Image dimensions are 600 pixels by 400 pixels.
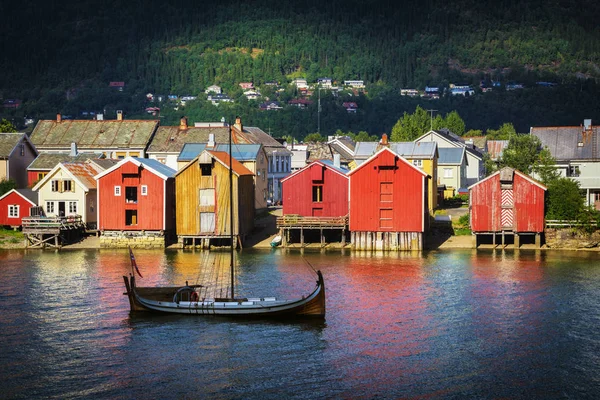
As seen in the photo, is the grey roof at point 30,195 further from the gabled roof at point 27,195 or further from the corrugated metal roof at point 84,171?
the corrugated metal roof at point 84,171

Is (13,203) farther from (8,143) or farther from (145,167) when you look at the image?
(8,143)

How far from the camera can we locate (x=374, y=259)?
73250 mm

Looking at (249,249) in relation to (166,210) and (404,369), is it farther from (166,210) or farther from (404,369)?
(404,369)

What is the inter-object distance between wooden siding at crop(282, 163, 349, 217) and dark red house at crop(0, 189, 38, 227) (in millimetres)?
22310

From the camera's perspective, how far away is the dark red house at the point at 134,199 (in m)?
80.1

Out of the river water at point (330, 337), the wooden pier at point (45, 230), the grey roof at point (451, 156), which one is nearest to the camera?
the river water at point (330, 337)

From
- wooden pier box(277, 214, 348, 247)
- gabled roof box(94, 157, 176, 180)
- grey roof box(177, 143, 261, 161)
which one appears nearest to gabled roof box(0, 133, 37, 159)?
grey roof box(177, 143, 261, 161)

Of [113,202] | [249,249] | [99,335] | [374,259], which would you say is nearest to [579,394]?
[99,335]

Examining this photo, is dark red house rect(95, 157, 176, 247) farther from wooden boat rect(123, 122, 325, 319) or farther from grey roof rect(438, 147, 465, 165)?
grey roof rect(438, 147, 465, 165)

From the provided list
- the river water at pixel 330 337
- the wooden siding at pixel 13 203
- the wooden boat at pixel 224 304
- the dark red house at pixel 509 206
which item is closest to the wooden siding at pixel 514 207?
the dark red house at pixel 509 206

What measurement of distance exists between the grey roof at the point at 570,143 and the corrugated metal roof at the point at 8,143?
2035 inches

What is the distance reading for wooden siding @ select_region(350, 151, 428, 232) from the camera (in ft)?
252

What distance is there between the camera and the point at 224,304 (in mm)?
50719

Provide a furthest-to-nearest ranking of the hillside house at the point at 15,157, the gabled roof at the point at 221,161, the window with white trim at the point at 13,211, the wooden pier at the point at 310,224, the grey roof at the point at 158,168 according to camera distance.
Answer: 1. the hillside house at the point at 15,157
2. the window with white trim at the point at 13,211
3. the grey roof at the point at 158,168
4. the wooden pier at the point at 310,224
5. the gabled roof at the point at 221,161
